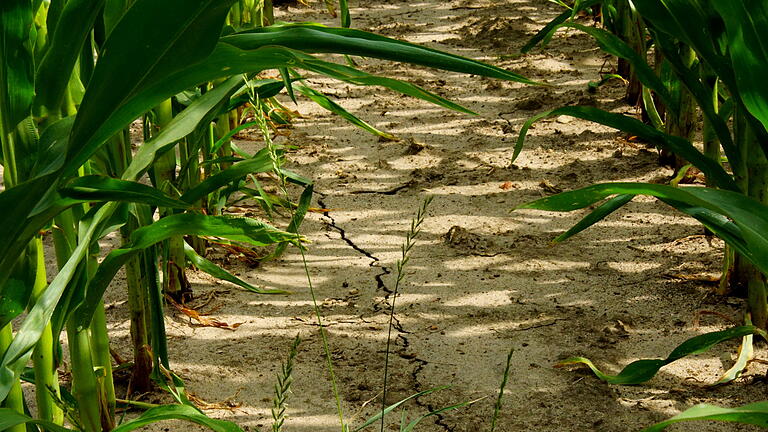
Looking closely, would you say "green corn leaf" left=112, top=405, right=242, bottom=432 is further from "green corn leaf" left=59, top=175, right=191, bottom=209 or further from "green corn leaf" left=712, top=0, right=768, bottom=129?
"green corn leaf" left=712, top=0, right=768, bottom=129

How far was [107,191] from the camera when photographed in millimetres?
1250

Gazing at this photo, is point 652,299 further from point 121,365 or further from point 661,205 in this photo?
point 121,365

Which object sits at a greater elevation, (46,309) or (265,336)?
(46,309)

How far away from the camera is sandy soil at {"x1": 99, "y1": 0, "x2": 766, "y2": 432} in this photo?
88.4 inches

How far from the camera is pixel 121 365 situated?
223 cm

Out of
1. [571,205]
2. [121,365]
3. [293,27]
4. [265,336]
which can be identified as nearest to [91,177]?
[293,27]

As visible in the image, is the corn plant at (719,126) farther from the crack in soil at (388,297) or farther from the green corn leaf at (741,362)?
the crack in soil at (388,297)

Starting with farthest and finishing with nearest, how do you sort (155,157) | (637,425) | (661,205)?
(661,205)
(637,425)
(155,157)

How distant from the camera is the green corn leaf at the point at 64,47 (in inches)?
42.7

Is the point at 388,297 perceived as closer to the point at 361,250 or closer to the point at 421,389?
the point at 361,250

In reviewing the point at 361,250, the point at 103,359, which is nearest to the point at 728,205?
the point at 103,359

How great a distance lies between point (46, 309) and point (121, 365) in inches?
39.9

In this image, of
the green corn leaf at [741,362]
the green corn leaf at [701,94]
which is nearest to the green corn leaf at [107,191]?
the green corn leaf at [701,94]

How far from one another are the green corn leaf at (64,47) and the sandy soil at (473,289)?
1111mm
